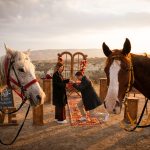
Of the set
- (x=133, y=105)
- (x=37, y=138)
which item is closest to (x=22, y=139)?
(x=37, y=138)

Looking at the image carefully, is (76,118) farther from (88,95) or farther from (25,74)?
(25,74)

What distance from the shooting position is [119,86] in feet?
14.0

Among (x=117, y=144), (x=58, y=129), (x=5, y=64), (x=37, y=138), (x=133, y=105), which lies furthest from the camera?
(x=133, y=105)

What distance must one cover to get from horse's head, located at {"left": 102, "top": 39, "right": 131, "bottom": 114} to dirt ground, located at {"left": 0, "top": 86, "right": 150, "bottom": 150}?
10.8 ft

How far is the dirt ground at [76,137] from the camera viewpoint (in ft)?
24.0

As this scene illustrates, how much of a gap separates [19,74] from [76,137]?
364 centimetres

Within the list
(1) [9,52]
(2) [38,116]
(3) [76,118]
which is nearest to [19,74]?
(1) [9,52]

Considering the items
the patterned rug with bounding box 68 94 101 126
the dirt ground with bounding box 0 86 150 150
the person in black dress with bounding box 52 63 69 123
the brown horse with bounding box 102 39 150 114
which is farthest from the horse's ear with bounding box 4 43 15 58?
the patterned rug with bounding box 68 94 101 126

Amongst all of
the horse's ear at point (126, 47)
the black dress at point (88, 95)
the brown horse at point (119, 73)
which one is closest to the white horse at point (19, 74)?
the brown horse at point (119, 73)

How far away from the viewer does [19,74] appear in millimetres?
5164

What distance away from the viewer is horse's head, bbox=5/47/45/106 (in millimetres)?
5086

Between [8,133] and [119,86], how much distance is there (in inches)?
209

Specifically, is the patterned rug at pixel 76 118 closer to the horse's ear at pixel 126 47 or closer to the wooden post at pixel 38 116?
the wooden post at pixel 38 116

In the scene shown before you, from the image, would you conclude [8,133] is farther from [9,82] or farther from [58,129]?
[9,82]
